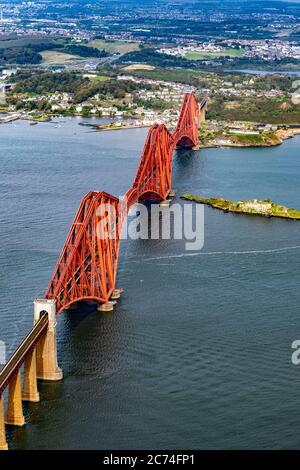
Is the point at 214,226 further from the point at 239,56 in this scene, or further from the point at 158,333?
the point at 239,56

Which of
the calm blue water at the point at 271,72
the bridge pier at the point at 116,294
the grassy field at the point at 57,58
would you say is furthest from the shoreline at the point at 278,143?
the grassy field at the point at 57,58

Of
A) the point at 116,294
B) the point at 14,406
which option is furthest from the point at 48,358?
the point at 116,294

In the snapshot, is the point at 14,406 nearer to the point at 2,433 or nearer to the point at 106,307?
the point at 2,433

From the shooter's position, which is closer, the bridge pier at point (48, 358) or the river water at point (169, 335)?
the river water at point (169, 335)

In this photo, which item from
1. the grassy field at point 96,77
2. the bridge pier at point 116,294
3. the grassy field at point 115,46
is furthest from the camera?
the grassy field at point 115,46

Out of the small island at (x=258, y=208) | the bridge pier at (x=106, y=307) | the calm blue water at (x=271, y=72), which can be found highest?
the bridge pier at (x=106, y=307)

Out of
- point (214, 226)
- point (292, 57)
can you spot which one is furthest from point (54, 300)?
point (292, 57)

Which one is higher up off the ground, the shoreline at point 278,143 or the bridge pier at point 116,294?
the bridge pier at point 116,294

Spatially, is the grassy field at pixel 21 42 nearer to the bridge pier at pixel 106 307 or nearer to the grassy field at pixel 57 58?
the grassy field at pixel 57 58
